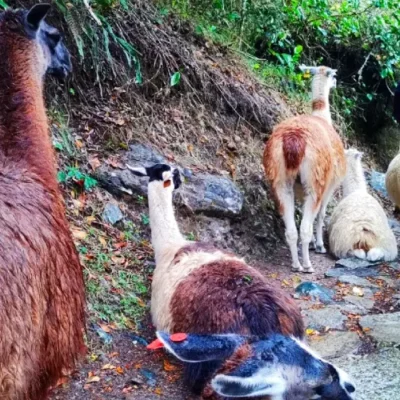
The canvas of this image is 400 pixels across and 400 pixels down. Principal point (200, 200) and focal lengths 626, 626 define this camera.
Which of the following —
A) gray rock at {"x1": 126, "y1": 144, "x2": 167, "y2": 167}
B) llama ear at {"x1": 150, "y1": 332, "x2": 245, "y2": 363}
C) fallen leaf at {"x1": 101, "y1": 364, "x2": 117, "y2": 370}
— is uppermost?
gray rock at {"x1": 126, "y1": 144, "x2": 167, "y2": 167}

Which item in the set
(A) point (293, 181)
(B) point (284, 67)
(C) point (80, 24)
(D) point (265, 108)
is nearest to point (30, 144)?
(C) point (80, 24)

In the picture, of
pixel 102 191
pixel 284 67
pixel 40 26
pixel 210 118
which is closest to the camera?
pixel 40 26

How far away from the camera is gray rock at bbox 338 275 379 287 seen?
579cm

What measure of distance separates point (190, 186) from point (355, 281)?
1.83 metres

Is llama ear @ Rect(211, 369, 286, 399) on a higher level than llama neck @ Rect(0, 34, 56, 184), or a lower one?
lower

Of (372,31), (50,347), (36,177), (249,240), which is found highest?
(372,31)

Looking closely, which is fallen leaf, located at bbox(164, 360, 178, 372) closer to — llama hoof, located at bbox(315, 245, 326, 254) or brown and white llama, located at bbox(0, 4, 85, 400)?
brown and white llama, located at bbox(0, 4, 85, 400)

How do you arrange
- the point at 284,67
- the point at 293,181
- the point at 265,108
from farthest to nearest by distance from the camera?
the point at 284,67
the point at 265,108
the point at 293,181

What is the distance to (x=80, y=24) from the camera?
19.0 feet

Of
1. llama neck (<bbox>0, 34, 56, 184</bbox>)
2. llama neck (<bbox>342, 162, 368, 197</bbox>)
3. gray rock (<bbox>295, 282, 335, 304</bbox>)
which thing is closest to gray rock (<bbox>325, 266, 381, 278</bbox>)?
gray rock (<bbox>295, 282, 335, 304</bbox>)

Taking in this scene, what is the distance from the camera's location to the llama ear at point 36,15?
2980mm

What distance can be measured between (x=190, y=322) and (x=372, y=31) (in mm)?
7916

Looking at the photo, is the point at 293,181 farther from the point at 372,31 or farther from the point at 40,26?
the point at 372,31

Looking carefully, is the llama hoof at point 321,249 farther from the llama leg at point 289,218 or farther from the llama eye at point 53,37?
the llama eye at point 53,37
